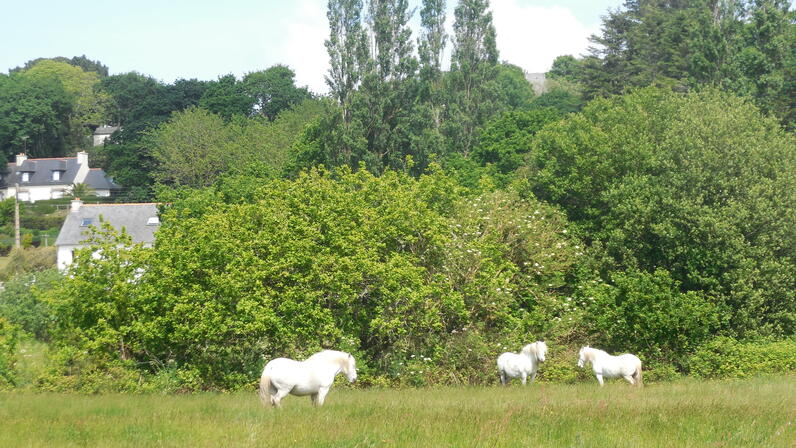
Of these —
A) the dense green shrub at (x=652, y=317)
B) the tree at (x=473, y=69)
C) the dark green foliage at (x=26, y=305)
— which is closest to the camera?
the dense green shrub at (x=652, y=317)

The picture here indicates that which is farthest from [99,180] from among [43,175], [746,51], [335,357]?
[335,357]

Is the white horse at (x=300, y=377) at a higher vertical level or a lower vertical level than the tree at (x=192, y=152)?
lower

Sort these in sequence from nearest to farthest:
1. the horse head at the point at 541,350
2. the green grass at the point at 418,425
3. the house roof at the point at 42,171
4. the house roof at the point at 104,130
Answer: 1. the green grass at the point at 418,425
2. the horse head at the point at 541,350
3. the house roof at the point at 42,171
4. the house roof at the point at 104,130

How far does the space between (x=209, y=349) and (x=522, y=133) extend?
3882cm

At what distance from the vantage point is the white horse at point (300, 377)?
14852 mm

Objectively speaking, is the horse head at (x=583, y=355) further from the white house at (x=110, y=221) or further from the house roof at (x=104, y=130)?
Answer: the house roof at (x=104, y=130)

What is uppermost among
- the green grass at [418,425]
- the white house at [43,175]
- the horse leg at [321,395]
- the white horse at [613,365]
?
the white house at [43,175]

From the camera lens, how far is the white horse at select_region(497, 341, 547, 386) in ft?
69.7

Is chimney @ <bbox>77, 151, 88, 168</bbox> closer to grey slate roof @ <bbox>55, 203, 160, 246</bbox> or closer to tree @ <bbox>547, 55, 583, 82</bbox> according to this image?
grey slate roof @ <bbox>55, 203, 160, 246</bbox>

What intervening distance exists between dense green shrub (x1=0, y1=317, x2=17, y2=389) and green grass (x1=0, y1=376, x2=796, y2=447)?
9.53 m

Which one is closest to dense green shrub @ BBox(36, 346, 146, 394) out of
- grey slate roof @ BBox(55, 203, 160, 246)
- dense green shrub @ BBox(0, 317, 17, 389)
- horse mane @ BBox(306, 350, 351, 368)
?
dense green shrub @ BBox(0, 317, 17, 389)

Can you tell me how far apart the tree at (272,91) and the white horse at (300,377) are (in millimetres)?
110095

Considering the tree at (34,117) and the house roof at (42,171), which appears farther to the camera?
the tree at (34,117)

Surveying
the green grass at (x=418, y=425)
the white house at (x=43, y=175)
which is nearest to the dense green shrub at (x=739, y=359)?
the green grass at (x=418, y=425)
